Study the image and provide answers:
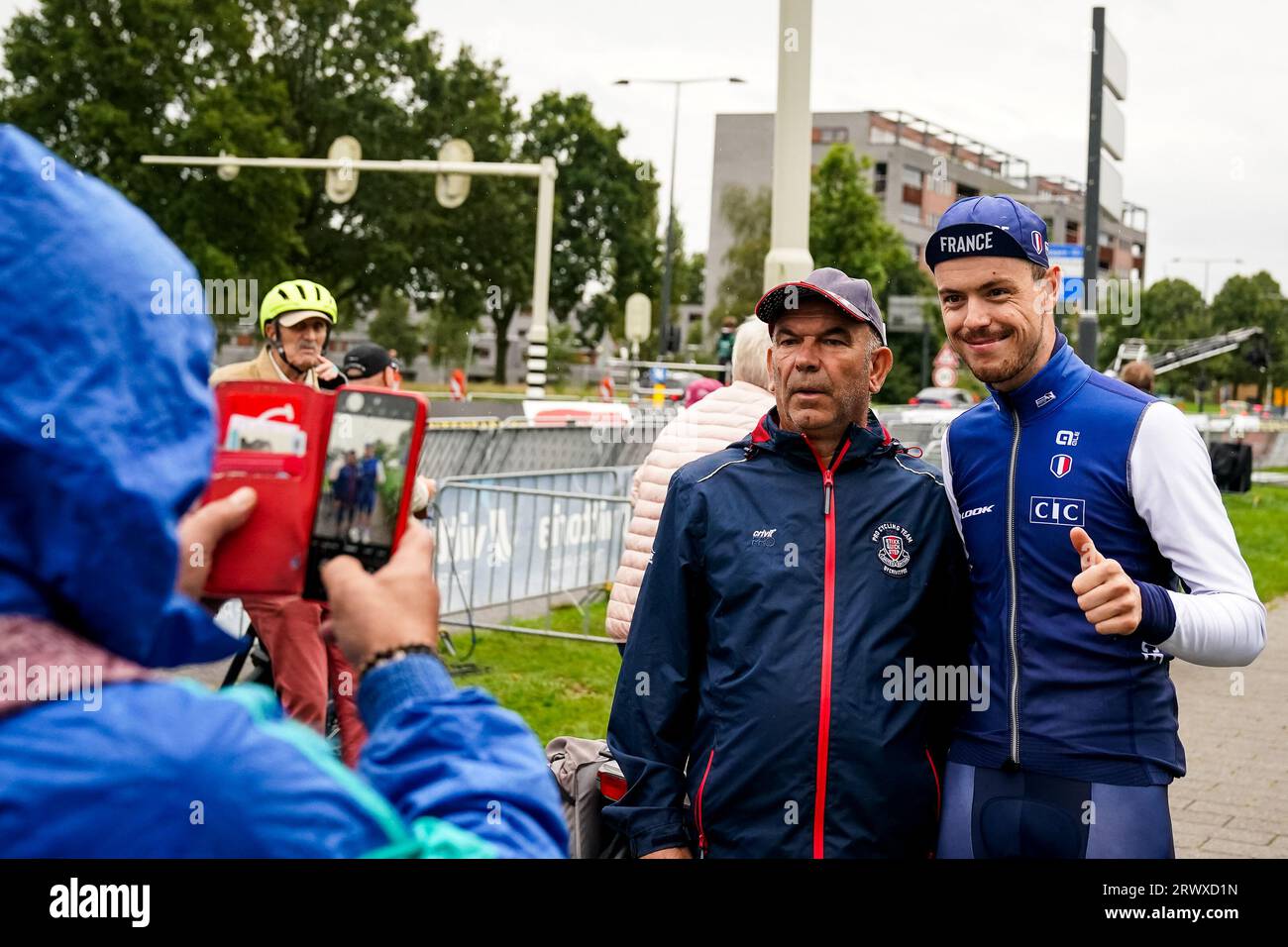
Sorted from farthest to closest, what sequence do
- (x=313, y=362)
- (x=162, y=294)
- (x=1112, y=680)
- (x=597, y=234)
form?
(x=597, y=234) → (x=313, y=362) → (x=1112, y=680) → (x=162, y=294)

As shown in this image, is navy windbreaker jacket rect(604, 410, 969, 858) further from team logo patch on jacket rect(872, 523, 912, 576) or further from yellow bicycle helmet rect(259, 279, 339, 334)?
yellow bicycle helmet rect(259, 279, 339, 334)

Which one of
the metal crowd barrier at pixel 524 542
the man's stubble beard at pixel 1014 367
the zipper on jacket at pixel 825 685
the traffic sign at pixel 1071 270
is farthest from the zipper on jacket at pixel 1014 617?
the traffic sign at pixel 1071 270

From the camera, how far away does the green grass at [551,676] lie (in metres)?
7.85

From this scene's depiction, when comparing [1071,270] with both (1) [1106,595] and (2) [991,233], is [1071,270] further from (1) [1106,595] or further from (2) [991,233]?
(1) [1106,595]

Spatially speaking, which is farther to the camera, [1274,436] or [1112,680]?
[1274,436]

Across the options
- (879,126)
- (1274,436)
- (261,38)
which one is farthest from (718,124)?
(1274,436)

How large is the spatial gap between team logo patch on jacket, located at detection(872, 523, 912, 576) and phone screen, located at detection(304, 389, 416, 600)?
1.76 m

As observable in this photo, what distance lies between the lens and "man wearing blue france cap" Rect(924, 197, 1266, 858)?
9.16ft

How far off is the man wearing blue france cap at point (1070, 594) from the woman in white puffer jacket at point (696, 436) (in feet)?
7.61

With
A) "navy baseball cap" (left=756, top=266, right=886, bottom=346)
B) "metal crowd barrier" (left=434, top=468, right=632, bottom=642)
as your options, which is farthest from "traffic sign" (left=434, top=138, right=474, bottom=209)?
"navy baseball cap" (left=756, top=266, right=886, bottom=346)

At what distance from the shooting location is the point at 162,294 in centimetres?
109

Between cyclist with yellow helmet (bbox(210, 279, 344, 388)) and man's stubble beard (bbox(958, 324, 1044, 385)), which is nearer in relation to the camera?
man's stubble beard (bbox(958, 324, 1044, 385))
